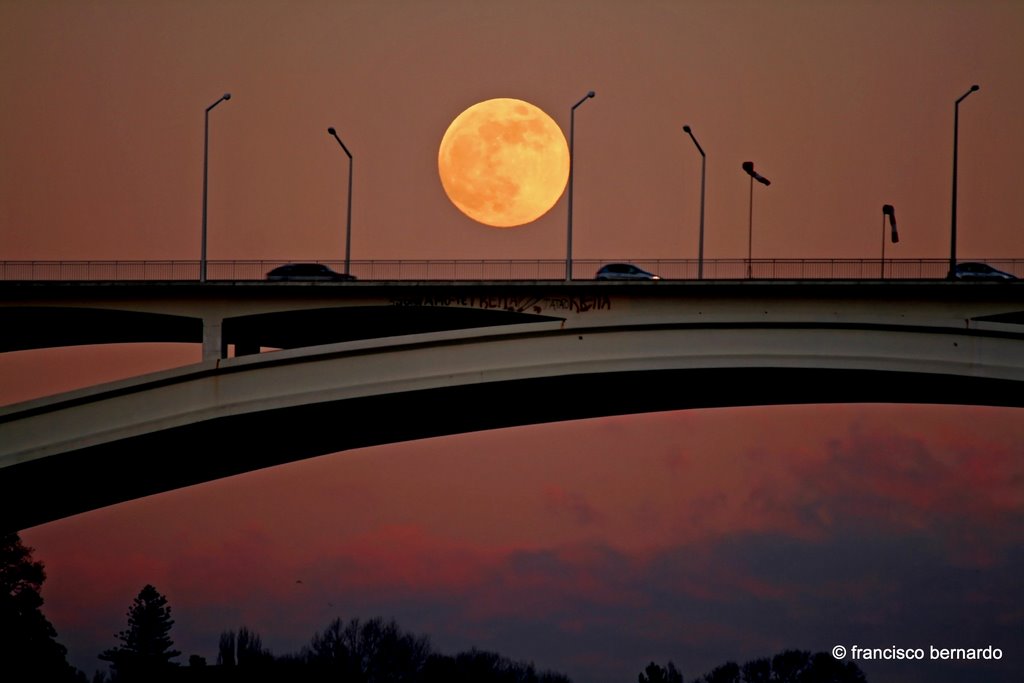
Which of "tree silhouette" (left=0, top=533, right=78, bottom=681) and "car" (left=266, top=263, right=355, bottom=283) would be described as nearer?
"car" (left=266, top=263, right=355, bottom=283)

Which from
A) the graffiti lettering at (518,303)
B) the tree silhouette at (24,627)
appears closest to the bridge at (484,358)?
the graffiti lettering at (518,303)

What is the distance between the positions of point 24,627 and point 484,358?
37561 mm

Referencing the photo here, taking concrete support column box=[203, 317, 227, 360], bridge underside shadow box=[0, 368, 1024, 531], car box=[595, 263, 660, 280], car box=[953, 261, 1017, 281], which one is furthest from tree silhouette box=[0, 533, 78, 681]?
car box=[953, 261, 1017, 281]

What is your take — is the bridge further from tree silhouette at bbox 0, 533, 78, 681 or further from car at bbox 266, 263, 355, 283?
tree silhouette at bbox 0, 533, 78, 681

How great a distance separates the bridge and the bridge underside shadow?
15 centimetres

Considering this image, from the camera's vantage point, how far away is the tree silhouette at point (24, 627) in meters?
81.1

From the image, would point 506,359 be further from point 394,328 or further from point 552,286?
point 394,328

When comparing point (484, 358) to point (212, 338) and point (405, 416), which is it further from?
point (212, 338)

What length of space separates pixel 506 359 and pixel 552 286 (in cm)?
299

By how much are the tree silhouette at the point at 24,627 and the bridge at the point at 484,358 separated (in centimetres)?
1434

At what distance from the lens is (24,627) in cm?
8862

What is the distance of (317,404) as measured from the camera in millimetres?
62375

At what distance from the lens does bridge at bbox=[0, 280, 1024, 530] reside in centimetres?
5938

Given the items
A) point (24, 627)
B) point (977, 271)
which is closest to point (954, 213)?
point (977, 271)
